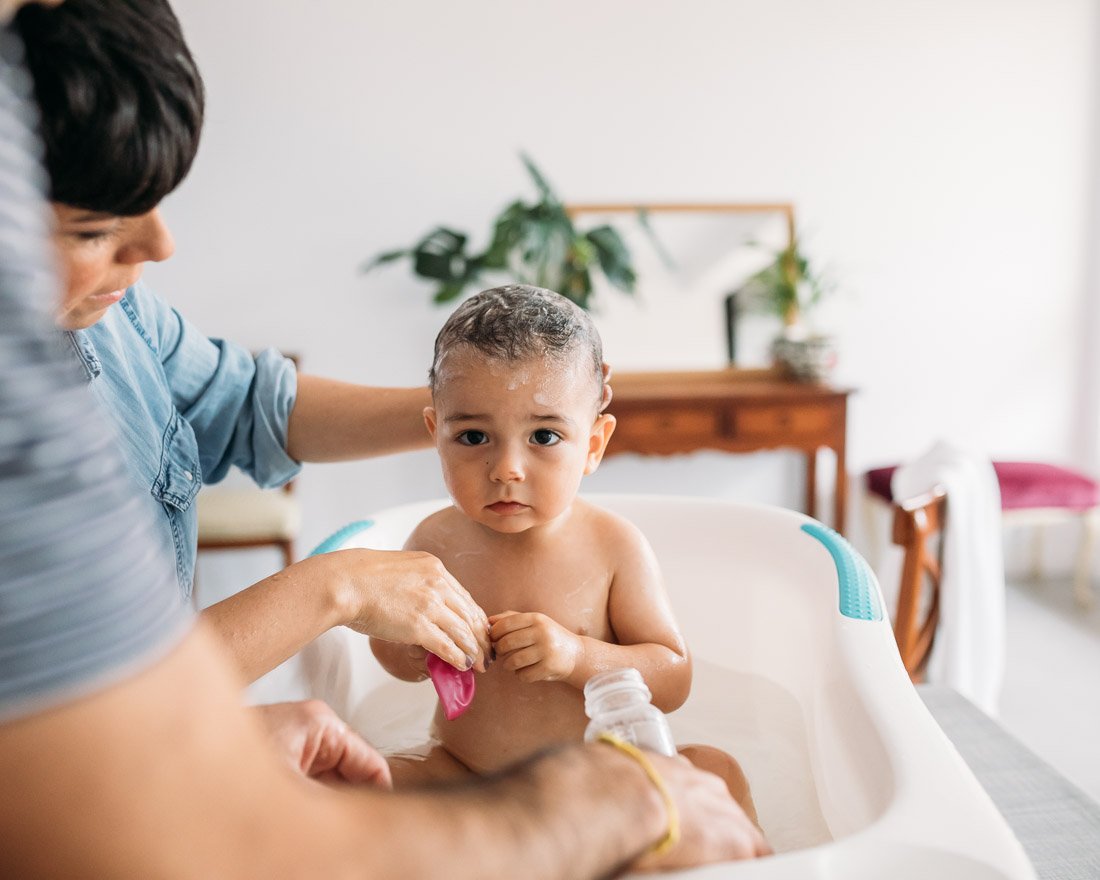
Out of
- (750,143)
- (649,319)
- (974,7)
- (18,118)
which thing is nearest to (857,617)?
(18,118)

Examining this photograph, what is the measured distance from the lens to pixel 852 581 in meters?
1.17

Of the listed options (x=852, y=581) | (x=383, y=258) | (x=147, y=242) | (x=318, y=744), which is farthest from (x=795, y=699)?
(x=383, y=258)

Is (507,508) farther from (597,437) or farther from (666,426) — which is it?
(666,426)

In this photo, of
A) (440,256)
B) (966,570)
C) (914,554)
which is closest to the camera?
(914,554)

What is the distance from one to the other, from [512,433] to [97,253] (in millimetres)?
497

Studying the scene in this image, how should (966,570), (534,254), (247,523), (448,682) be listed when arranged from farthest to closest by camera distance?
1. (534,254)
2. (247,523)
3. (966,570)
4. (448,682)

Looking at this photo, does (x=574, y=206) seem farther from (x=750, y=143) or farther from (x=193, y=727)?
(x=193, y=727)

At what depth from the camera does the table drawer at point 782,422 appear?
9.91ft

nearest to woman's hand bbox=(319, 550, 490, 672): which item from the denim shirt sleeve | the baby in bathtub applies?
the baby in bathtub

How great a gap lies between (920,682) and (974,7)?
273 centimetres

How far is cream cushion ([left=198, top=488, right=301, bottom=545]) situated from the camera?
2.67 meters

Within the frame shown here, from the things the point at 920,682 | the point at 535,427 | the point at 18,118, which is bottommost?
the point at 920,682

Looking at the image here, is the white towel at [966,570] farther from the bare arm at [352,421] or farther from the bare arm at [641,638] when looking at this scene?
the bare arm at [352,421]

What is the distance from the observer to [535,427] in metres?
1.06
